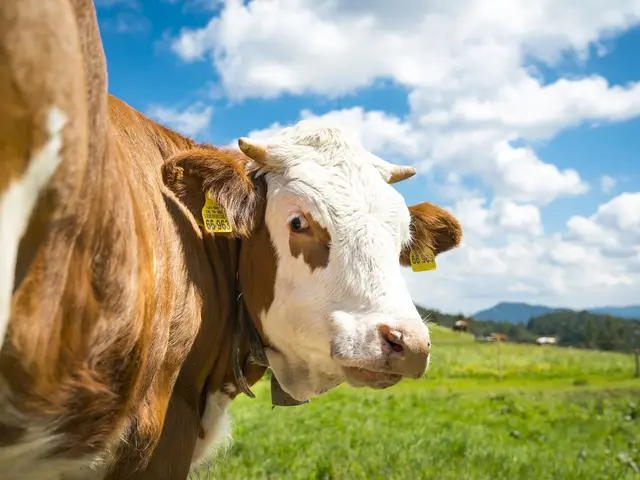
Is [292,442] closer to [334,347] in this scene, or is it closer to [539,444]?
[539,444]

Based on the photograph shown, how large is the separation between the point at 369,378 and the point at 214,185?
1311mm

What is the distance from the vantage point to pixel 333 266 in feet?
11.4

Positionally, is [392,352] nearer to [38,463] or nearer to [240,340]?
→ [240,340]

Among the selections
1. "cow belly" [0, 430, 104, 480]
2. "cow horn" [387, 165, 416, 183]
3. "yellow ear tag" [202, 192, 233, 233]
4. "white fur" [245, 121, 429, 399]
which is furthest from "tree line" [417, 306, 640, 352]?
"cow belly" [0, 430, 104, 480]

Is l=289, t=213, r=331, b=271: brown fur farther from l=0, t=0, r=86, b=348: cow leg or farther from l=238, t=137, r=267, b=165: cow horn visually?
l=0, t=0, r=86, b=348: cow leg

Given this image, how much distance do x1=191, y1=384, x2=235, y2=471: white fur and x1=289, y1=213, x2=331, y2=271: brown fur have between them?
887 mm

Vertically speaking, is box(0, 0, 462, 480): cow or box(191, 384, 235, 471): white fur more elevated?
box(0, 0, 462, 480): cow

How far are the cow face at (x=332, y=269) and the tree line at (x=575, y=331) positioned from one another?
30.0 metres

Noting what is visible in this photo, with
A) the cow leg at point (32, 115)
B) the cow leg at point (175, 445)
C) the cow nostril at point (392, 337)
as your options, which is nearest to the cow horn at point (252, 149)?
the cow nostril at point (392, 337)

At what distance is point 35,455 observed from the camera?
85.3 inches

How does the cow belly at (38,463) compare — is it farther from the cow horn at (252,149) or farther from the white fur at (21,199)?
the cow horn at (252,149)

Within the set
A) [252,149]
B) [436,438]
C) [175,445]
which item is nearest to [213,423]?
[175,445]

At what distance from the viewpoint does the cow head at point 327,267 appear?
3291mm

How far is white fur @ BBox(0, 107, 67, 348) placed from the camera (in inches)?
53.0
